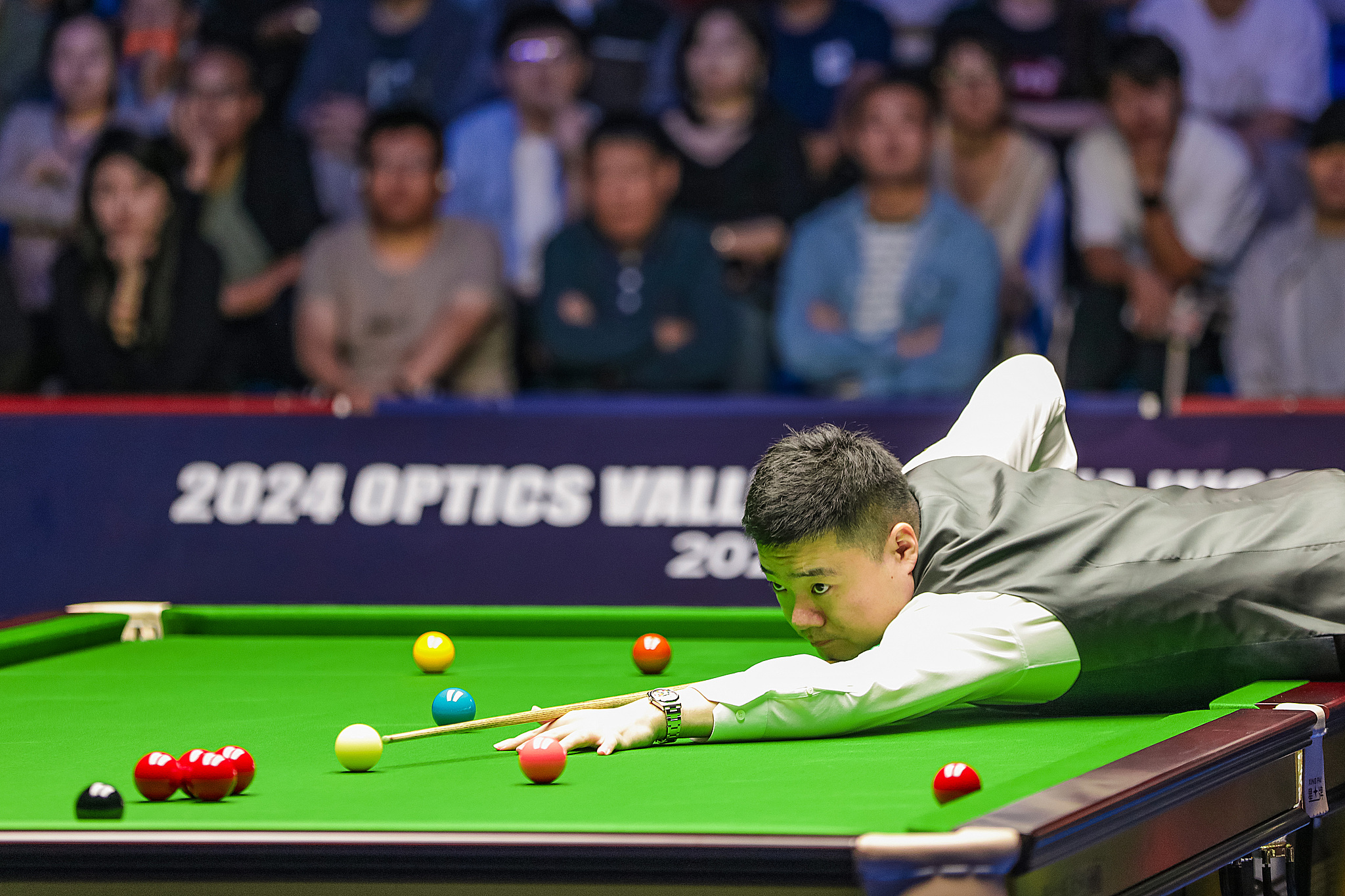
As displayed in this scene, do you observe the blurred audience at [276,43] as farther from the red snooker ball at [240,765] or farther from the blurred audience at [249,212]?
the red snooker ball at [240,765]

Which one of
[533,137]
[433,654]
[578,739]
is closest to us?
[578,739]

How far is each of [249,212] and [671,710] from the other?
5.42 meters

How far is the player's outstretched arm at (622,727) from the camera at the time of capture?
236 centimetres

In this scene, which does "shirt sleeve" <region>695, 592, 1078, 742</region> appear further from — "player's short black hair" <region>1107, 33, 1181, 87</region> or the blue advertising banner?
"player's short black hair" <region>1107, 33, 1181, 87</region>

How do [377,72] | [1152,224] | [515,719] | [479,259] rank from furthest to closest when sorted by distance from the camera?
1. [377,72]
2. [479,259]
3. [1152,224]
4. [515,719]

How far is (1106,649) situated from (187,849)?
4.74 feet

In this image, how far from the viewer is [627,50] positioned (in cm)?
729

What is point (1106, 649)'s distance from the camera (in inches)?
103

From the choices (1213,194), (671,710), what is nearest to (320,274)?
(1213,194)

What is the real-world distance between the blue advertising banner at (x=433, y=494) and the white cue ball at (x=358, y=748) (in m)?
2.88

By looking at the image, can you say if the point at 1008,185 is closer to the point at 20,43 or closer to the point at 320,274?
the point at 320,274

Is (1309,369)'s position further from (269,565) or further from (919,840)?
(919,840)

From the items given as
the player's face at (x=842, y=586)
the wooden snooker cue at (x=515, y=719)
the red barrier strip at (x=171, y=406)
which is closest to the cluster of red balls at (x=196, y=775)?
the wooden snooker cue at (x=515, y=719)

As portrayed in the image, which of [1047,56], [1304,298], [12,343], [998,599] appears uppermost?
[1047,56]
